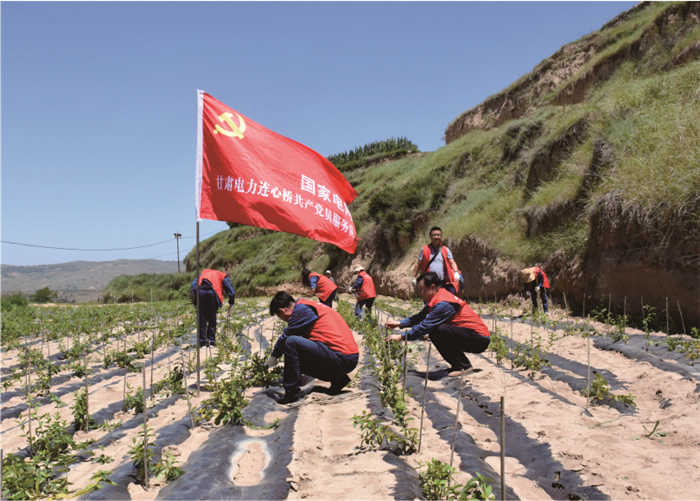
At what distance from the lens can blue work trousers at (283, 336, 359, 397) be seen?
4.40m

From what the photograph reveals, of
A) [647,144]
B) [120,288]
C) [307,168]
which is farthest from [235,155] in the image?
[120,288]

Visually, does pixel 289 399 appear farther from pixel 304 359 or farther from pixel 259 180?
pixel 259 180

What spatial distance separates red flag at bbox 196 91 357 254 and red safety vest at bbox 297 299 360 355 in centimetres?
128

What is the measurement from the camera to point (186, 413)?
4004mm

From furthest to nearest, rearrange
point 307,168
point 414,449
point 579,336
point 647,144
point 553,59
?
point 553,59
point 647,144
point 579,336
point 307,168
point 414,449

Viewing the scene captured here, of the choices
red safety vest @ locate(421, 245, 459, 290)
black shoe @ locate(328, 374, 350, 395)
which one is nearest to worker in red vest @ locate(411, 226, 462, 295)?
red safety vest @ locate(421, 245, 459, 290)

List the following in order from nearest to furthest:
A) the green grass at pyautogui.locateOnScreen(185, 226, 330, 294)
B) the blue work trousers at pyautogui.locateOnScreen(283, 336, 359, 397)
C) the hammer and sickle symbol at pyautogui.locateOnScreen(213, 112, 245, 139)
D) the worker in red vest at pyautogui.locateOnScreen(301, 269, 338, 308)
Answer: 1. the blue work trousers at pyautogui.locateOnScreen(283, 336, 359, 397)
2. the hammer and sickle symbol at pyautogui.locateOnScreen(213, 112, 245, 139)
3. the worker in red vest at pyautogui.locateOnScreen(301, 269, 338, 308)
4. the green grass at pyautogui.locateOnScreen(185, 226, 330, 294)

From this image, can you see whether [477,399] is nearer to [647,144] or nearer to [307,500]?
Result: [307,500]

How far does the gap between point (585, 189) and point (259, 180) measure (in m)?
8.24

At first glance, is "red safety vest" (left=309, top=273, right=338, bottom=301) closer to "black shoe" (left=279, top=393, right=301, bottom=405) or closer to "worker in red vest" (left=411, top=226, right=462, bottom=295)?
"worker in red vest" (left=411, top=226, right=462, bottom=295)

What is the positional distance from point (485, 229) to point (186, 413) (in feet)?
41.0

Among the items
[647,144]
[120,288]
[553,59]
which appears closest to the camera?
[647,144]

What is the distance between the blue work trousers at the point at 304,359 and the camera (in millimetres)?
4402

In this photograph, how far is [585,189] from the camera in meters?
10.1
